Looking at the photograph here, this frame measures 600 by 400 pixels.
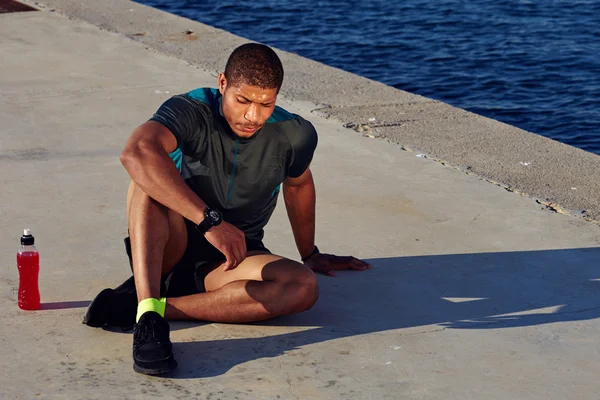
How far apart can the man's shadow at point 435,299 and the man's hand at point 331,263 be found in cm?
3

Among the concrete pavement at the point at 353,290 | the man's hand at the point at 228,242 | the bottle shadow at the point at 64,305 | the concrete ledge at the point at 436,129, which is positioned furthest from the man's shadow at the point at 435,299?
the concrete ledge at the point at 436,129

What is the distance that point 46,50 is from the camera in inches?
371

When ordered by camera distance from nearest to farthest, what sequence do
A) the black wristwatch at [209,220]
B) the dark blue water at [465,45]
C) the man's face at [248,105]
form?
the black wristwatch at [209,220] < the man's face at [248,105] < the dark blue water at [465,45]

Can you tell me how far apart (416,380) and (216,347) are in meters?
0.77

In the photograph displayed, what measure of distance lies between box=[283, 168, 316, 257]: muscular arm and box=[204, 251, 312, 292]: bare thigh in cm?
36

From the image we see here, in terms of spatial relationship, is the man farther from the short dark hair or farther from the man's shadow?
the man's shadow

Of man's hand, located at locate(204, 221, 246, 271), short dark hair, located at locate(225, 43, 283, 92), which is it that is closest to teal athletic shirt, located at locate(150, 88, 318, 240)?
short dark hair, located at locate(225, 43, 283, 92)

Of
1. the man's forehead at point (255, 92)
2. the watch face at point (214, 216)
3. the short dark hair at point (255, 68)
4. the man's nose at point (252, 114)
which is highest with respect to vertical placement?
the short dark hair at point (255, 68)

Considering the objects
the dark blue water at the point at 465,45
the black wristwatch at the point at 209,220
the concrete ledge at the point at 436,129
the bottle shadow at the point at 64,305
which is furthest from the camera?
the dark blue water at the point at 465,45

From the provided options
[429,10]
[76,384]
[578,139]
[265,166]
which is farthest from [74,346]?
[429,10]

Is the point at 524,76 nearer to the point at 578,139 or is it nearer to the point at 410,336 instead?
the point at 578,139

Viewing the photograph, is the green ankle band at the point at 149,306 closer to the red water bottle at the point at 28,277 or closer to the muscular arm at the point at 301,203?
the red water bottle at the point at 28,277

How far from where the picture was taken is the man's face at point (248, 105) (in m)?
4.02

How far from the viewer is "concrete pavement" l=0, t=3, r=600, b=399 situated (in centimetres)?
382
